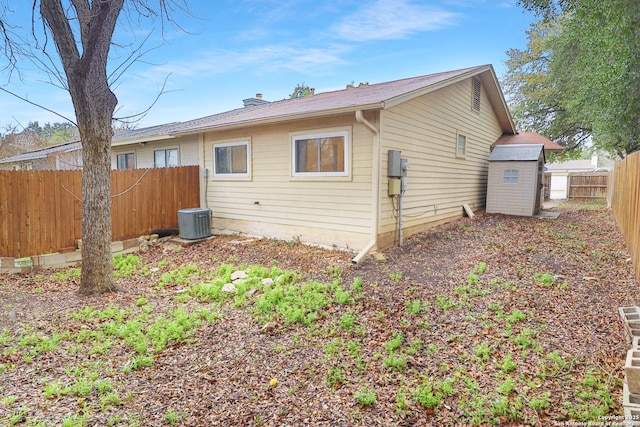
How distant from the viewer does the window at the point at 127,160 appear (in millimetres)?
12527

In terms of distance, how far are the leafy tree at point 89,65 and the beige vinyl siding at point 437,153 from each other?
4458mm

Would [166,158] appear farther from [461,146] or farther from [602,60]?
[602,60]

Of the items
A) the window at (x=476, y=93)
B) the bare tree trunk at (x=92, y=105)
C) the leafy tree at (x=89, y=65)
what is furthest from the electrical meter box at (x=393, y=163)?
the window at (x=476, y=93)

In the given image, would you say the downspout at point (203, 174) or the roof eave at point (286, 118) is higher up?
the roof eave at point (286, 118)

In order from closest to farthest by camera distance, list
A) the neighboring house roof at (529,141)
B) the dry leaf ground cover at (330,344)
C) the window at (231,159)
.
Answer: the dry leaf ground cover at (330,344), the window at (231,159), the neighboring house roof at (529,141)

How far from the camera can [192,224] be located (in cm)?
865

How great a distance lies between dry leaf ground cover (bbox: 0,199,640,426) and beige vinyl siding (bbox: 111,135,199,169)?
15.9 ft

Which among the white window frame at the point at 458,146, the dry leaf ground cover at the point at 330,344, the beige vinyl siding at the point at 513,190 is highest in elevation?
the white window frame at the point at 458,146

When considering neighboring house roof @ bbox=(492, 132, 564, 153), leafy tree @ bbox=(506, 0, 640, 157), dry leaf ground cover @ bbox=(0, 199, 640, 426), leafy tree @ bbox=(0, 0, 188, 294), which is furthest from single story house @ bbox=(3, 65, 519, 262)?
leafy tree @ bbox=(0, 0, 188, 294)

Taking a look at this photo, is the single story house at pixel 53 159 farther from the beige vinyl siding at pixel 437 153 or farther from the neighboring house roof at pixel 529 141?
the neighboring house roof at pixel 529 141

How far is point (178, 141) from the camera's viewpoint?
1072cm

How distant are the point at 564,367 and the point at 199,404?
3.03 m

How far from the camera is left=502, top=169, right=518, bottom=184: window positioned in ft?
34.5

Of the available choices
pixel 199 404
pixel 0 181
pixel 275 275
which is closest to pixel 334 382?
pixel 199 404
